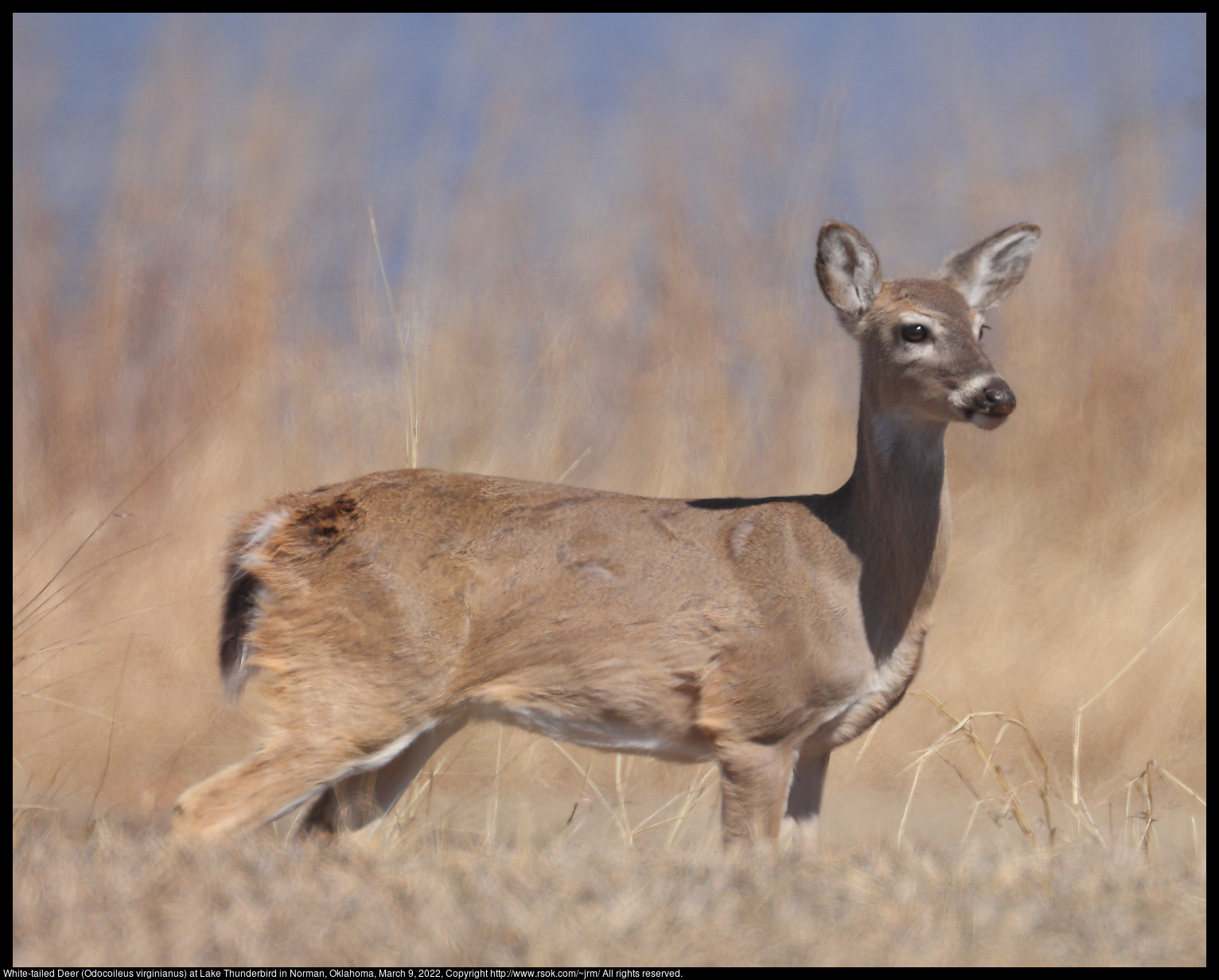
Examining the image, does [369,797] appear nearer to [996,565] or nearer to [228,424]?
[228,424]

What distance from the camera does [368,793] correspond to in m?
4.99

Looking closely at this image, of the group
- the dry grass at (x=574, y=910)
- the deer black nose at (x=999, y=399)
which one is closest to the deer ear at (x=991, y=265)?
the deer black nose at (x=999, y=399)

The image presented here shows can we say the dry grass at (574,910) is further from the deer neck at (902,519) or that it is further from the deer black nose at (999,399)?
the deer black nose at (999,399)

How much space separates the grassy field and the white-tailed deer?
3.12 feet

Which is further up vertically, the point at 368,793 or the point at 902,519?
the point at 902,519

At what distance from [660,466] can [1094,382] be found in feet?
9.03

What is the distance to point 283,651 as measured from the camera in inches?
181

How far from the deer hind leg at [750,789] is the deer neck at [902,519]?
633 mm

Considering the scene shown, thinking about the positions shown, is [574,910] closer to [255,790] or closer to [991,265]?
[255,790]

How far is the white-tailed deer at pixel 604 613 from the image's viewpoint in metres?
4.50

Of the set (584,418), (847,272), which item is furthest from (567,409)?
(847,272)

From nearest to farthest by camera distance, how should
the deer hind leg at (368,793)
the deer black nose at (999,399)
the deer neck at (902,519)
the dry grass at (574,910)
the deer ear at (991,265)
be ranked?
1. the dry grass at (574,910)
2. the deer black nose at (999,399)
3. the deer neck at (902,519)
4. the deer hind leg at (368,793)
5. the deer ear at (991,265)

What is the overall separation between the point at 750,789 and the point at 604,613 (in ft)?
2.55
